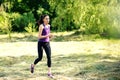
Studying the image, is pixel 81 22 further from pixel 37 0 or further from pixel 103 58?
pixel 37 0

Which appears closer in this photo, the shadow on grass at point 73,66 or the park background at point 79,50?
the shadow on grass at point 73,66

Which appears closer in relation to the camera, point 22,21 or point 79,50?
point 79,50

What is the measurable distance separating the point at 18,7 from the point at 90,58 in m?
24.6

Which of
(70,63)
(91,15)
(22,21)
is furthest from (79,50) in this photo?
(22,21)

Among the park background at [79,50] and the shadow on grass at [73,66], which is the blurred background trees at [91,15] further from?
the shadow on grass at [73,66]

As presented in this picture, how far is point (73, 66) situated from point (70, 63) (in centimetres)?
87

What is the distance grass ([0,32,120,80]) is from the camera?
11.3 m

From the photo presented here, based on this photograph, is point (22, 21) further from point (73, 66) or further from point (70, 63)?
point (73, 66)

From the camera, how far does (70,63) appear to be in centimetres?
1421

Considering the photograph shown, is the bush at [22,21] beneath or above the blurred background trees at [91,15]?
beneath

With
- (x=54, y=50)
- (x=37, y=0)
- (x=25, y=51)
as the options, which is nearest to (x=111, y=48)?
(x=54, y=50)

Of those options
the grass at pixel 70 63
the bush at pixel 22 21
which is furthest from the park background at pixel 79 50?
the bush at pixel 22 21

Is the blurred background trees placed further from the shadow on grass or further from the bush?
the shadow on grass

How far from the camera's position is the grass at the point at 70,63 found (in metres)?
11.3
